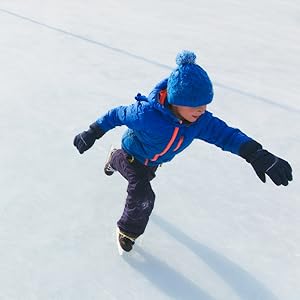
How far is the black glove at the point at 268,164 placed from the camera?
1.54 m

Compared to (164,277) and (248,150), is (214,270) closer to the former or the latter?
(164,277)

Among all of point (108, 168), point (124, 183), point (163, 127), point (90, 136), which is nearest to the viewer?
point (163, 127)

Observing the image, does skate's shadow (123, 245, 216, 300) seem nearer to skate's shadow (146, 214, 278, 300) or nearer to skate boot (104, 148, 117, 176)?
skate's shadow (146, 214, 278, 300)

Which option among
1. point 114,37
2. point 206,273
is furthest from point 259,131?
point 114,37

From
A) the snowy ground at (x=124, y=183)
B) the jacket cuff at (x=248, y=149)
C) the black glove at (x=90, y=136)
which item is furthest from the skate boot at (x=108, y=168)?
the jacket cuff at (x=248, y=149)

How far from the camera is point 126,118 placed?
168cm

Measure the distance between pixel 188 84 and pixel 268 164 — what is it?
1.10ft

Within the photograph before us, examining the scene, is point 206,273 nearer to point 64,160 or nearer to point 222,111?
point 64,160

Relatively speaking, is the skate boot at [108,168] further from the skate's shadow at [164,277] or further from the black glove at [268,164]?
the black glove at [268,164]

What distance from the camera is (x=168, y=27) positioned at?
4309 millimetres

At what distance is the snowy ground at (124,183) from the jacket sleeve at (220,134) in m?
0.43

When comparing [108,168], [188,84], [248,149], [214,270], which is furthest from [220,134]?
[108,168]

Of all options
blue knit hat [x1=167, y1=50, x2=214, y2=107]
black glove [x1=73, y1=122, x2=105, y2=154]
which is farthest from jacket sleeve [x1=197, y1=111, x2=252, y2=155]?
black glove [x1=73, y1=122, x2=105, y2=154]

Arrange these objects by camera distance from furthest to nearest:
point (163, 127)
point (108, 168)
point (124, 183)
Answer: point (124, 183), point (108, 168), point (163, 127)
